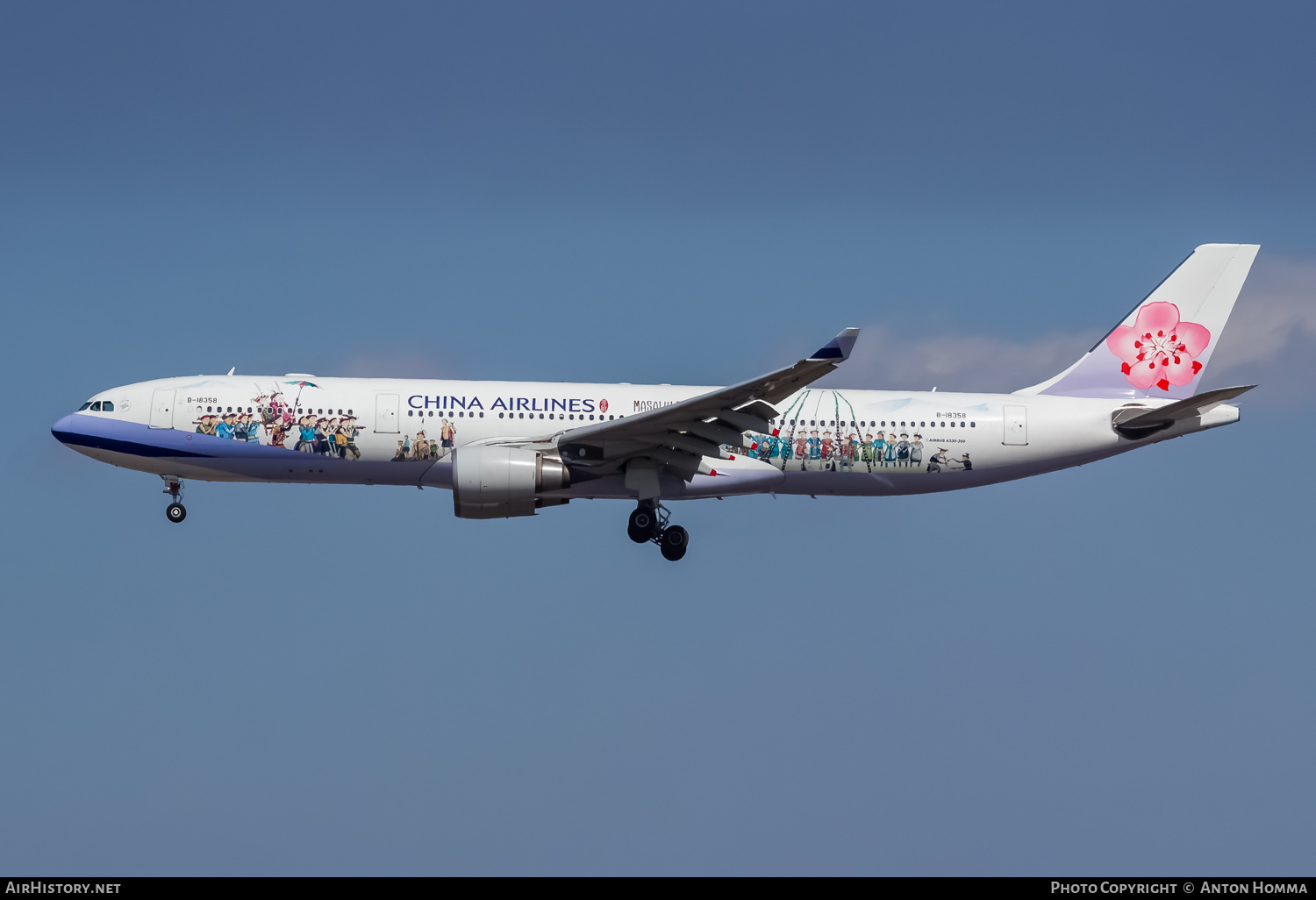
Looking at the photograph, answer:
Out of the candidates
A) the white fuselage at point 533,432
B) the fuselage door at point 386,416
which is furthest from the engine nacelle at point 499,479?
the fuselage door at point 386,416

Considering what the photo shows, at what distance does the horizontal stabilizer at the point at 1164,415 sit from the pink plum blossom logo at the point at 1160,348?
2.27m

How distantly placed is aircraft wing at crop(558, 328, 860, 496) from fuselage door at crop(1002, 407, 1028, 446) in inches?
261

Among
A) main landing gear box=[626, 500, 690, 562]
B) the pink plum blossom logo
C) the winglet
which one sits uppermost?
the pink plum blossom logo

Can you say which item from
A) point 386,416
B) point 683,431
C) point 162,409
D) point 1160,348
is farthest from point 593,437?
point 1160,348

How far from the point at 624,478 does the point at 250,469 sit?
30.4 ft

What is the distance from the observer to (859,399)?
115 ft

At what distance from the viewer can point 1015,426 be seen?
116 feet

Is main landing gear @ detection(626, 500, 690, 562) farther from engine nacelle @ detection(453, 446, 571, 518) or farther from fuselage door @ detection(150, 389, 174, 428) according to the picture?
fuselage door @ detection(150, 389, 174, 428)

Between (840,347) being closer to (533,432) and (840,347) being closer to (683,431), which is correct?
(683,431)

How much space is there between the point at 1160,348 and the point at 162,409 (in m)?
26.6

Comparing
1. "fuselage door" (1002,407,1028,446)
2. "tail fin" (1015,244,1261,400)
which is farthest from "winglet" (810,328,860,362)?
"tail fin" (1015,244,1261,400)

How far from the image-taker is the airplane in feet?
105

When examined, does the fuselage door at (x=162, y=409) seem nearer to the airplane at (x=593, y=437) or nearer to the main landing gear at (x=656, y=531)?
the airplane at (x=593, y=437)

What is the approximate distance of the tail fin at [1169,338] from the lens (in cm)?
3709
